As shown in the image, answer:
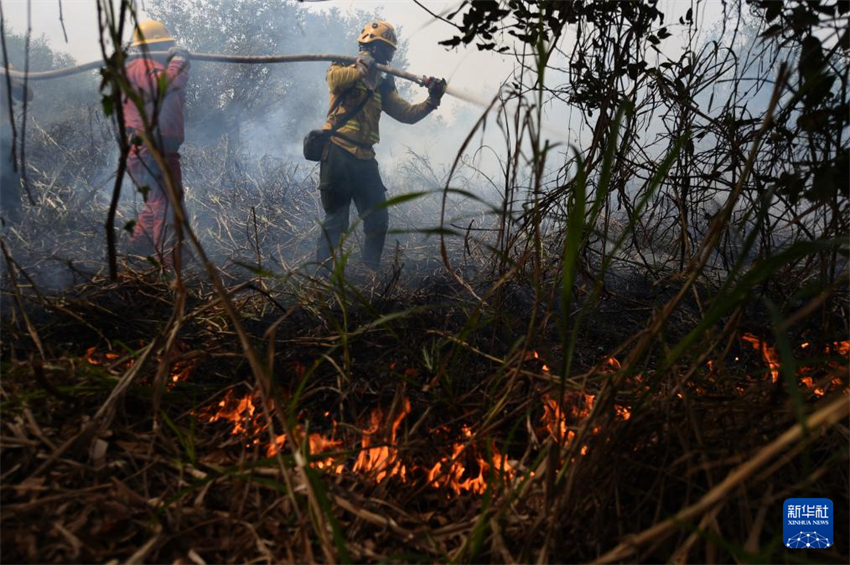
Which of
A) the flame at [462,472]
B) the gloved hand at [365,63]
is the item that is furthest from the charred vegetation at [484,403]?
the gloved hand at [365,63]

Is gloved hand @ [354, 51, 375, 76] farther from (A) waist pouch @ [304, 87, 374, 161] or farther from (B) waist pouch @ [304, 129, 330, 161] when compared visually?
(B) waist pouch @ [304, 129, 330, 161]

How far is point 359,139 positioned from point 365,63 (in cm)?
62

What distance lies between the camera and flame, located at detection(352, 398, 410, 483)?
1.24 metres

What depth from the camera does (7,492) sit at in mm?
1022

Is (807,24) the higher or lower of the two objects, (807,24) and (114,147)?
the lower

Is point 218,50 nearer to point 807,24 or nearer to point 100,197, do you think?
point 100,197

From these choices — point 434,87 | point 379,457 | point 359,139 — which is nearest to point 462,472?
point 379,457

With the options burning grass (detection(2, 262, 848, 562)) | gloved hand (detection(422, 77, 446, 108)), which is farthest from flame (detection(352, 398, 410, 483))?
gloved hand (detection(422, 77, 446, 108))

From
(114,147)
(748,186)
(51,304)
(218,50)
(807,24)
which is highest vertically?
(218,50)

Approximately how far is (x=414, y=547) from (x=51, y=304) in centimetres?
133

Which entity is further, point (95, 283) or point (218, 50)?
point (218, 50)

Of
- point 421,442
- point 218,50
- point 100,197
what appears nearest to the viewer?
point 421,442

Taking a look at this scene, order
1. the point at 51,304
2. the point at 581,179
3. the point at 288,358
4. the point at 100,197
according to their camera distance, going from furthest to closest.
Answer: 1. the point at 100,197
2. the point at 288,358
3. the point at 51,304
4. the point at 581,179

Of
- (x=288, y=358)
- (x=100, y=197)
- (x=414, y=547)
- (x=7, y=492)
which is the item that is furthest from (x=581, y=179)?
(x=100, y=197)
